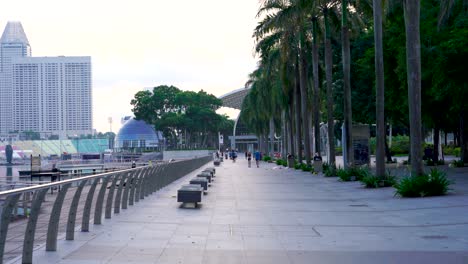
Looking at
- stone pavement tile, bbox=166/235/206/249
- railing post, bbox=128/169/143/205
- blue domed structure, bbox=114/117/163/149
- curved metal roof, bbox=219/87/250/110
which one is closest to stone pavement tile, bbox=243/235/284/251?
stone pavement tile, bbox=166/235/206/249

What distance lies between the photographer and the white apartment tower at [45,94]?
14675cm

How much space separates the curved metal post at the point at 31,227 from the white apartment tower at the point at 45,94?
141592 millimetres

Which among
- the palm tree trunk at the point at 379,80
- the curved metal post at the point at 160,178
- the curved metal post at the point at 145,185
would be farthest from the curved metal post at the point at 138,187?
the palm tree trunk at the point at 379,80

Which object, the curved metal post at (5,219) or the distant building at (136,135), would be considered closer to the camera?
the curved metal post at (5,219)

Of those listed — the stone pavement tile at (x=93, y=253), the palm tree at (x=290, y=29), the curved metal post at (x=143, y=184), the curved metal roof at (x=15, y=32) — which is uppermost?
the curved metal roof at (x=15, y=32)

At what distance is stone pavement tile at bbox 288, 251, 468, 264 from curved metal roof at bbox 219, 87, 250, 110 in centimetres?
13006

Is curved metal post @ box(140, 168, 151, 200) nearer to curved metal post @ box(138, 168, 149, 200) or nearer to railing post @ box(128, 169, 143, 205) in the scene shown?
curved metal post @ box(138, 168, 149, 200)

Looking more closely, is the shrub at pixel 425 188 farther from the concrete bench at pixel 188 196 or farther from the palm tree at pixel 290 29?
the palm tree at pixel 290 29

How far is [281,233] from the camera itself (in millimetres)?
13250

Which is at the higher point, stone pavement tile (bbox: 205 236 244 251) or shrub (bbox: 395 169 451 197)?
shrub (bbox: 395 169 451 197)

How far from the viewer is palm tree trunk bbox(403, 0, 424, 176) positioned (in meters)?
21.8

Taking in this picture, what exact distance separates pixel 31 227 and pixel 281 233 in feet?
19.2

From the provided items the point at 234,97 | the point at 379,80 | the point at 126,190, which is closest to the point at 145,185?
the point at 126,190

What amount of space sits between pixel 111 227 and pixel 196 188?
5.70 m
